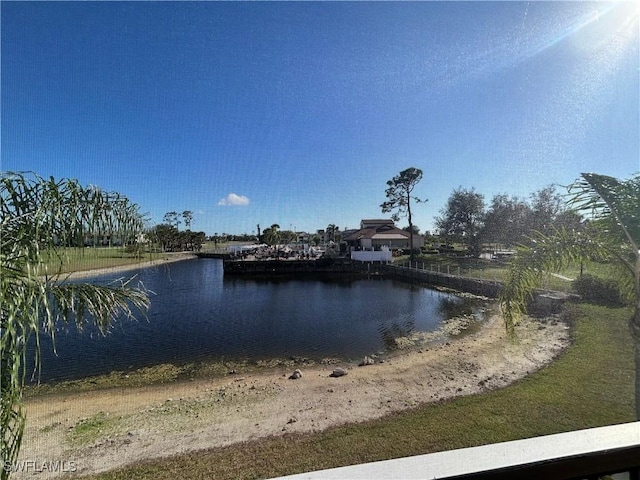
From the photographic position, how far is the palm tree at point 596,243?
1659 millimetres

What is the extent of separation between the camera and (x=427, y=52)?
2.69m

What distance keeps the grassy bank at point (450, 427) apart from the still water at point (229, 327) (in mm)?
1470

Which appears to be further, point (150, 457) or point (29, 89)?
point (150, 457)

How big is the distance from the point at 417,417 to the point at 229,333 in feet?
14.4

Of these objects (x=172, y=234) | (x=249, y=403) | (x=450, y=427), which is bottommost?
(x=249, y=403)

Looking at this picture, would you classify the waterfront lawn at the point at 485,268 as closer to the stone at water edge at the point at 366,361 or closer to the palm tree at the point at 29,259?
the stone at water edge at the point at 366,361

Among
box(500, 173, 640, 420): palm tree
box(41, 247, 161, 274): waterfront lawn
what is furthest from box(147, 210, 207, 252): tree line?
box(500, 173, 640, 420): palm tree

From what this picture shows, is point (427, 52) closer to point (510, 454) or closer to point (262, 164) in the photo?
point (262, 164)

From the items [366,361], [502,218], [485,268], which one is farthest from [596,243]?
[485,268]

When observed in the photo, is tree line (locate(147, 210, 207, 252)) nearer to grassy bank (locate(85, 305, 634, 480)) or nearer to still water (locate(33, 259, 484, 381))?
still water (locate(33, 259, 484, 381))

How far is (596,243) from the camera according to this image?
5.87ft

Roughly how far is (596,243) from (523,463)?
5.82ft

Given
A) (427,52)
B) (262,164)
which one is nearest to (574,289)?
(427,52)

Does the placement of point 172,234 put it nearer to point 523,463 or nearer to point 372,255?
point 523,463
